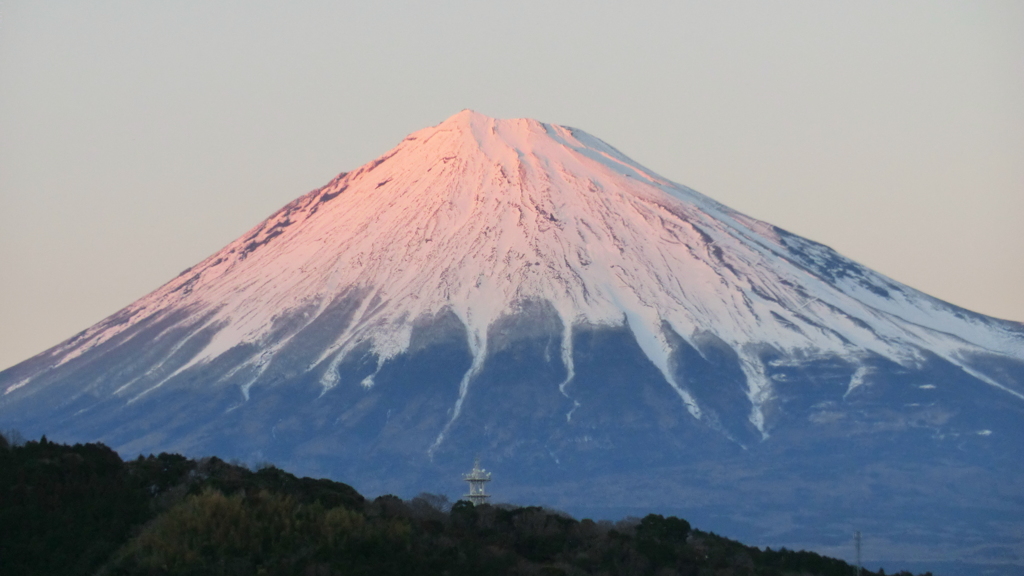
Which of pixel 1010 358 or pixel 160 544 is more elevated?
pixel 160 544

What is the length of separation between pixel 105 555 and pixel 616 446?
102m

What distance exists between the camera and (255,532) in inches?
1639

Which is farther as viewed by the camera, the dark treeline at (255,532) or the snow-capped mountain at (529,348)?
the snow-capped mountain at (529,348)

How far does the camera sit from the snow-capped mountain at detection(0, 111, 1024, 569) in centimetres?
14400

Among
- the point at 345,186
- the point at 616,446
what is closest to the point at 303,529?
the point at 616,446

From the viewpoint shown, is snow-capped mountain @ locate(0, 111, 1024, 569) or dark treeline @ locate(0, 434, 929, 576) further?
snow-capped mountain @ locate(0, 111, 1024, 569)

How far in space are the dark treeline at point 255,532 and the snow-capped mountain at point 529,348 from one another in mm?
79868

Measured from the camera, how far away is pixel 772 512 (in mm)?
133500

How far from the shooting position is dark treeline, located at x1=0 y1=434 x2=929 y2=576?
135 ft

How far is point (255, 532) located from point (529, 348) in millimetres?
111558

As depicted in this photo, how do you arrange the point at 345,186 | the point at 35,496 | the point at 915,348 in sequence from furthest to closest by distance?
the point at 345,186
the point at 915,348
the point at 35,496

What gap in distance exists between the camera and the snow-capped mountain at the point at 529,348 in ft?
472

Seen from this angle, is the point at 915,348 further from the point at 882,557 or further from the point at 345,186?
the point at 345,186

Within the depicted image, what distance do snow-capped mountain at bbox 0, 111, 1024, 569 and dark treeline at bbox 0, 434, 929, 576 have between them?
79.9 m
